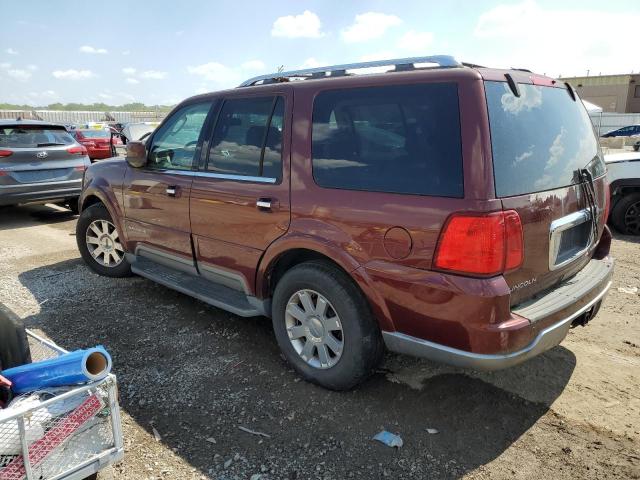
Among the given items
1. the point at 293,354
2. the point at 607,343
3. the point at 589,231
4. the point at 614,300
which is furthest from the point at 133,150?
the point at 614,300

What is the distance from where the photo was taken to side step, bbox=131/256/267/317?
356 cm

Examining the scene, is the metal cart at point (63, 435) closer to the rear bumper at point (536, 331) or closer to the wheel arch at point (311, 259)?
the wheel arch at point (311, 259)

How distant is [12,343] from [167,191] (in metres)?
1.82

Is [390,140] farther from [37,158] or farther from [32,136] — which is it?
[32,136]

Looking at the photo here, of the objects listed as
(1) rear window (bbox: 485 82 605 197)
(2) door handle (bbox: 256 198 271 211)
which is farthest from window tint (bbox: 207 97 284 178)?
(1) rear window (bbox: 485 82 605 197)

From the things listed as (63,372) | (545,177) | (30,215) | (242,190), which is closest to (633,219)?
(545,177)

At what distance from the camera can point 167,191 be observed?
4.11m

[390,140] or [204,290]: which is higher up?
[390,140]

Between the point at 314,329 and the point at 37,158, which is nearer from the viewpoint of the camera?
the point at 314,329

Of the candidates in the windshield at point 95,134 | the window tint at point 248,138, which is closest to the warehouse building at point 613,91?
the windshield at point 95,134

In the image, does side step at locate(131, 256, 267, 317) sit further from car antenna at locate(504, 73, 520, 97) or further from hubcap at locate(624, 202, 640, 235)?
hubcap at locate(624, 202, 640, 235)

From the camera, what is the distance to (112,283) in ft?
17.2

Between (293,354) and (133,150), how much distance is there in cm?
240

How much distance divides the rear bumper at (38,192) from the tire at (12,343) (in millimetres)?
6466
